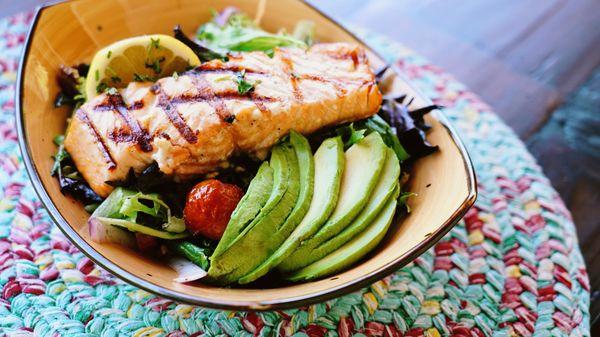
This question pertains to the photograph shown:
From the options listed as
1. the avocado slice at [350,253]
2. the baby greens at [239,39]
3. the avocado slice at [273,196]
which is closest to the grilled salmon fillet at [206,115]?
the avocado slice at [273,196]

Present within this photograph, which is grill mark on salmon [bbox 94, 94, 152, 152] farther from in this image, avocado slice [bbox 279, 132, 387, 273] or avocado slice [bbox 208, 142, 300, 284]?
avocado slice [bbox 279, 132, 387, 273]

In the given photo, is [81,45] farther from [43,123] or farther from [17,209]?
[17,209]

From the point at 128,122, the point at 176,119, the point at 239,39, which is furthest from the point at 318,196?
the point at 239,39

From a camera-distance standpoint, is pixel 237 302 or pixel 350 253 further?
pixel 350 253

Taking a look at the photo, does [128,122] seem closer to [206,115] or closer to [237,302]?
[206,115]

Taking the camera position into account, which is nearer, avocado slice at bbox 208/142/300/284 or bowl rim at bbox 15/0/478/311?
bowl rim at bbox 15/0/478/311

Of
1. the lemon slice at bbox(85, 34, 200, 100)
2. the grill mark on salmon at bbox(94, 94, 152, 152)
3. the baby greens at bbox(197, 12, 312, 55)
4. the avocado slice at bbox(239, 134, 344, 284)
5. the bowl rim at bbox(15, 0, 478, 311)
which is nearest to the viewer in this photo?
the bowl rim at bbox(15, 0, 478, 311)

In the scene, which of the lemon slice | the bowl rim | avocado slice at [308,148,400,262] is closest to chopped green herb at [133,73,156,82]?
the lemon slice

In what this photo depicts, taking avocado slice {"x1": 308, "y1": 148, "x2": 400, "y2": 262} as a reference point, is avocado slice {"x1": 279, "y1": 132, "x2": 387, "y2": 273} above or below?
above
